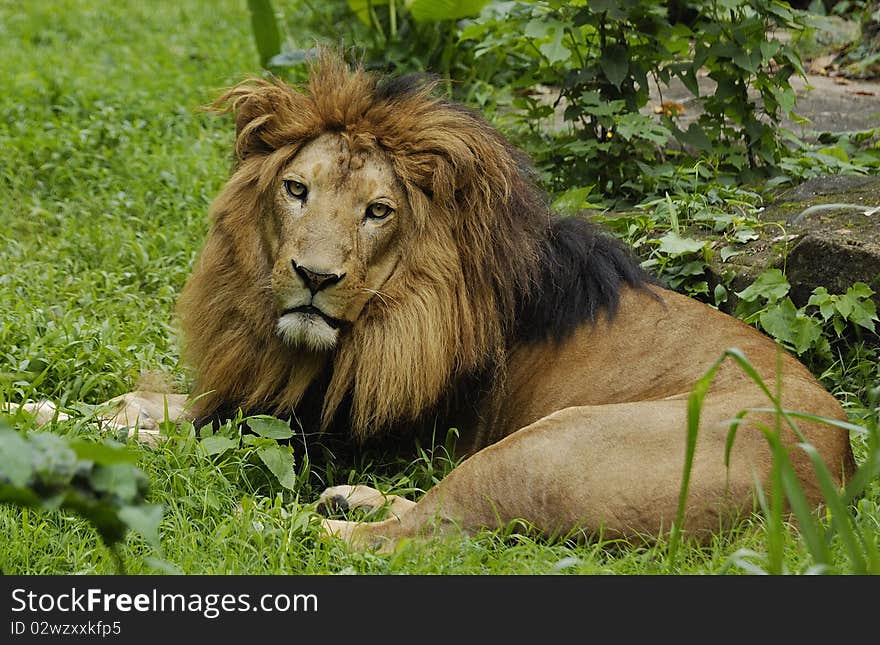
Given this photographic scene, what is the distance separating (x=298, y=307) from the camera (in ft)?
12.7

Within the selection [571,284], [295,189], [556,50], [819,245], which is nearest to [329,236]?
[295,189]

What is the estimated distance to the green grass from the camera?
3.32 meters

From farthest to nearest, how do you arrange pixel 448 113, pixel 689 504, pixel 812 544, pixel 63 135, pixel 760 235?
pixel 63 135 → pixel 760 235 → pixel 448 113 → pixel 689 504 → pixel 812 544

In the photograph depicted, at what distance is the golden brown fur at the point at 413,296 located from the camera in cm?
388

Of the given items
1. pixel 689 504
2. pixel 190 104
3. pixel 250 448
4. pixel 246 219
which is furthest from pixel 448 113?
pixel 190 104

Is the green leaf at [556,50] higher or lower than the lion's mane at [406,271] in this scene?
higher

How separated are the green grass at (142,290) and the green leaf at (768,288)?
38cm

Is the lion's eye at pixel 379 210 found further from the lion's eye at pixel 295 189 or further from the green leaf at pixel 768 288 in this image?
the green leaf at pixel 768 288

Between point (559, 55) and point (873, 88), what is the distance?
3.09m

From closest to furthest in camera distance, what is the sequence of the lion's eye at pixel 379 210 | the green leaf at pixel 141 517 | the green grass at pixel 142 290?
the green leaf at pixel 141 517 < the green grass at pixel 142 290 < the lion's eye at pixel 379 210

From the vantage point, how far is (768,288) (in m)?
4.75

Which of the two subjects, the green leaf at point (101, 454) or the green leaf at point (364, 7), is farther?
the green leaf at point (364, 7)

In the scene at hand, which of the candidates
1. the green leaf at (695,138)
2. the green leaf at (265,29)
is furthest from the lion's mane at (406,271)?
the green leaf at (265,29)

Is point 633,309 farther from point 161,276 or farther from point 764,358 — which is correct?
point 161,276
